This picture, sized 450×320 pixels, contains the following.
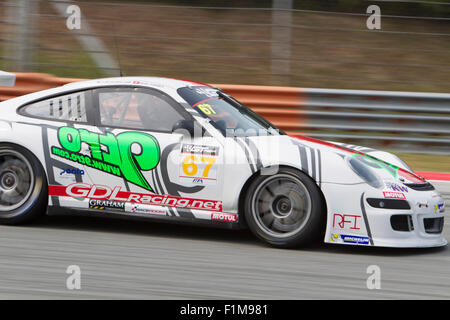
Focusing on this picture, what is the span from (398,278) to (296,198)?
1037mm

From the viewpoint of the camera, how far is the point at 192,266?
5.12m

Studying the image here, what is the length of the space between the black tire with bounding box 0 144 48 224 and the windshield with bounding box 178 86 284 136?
1432 millimetres

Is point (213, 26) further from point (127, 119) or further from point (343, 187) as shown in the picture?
point (343, 187)

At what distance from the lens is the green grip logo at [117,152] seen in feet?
19.0

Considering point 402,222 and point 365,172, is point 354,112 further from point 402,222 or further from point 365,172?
point 402,222

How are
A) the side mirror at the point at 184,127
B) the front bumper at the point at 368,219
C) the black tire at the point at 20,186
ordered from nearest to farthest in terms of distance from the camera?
the front bumper at the point at 368,219 < the side mirror at the point at 184,127 < the black tire at the point at 20,186

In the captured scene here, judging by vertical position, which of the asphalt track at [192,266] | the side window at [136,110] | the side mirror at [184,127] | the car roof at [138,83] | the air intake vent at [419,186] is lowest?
the asphalt track at [192,266]

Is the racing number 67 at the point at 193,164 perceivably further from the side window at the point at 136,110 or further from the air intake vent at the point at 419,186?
the air intake vent at the point at 419,186

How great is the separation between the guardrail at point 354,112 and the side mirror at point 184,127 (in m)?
4.33

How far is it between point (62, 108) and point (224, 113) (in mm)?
1427

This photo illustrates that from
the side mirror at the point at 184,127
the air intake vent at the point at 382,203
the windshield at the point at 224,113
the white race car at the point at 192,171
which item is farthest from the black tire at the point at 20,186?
the air intake vent at the point at 382,203

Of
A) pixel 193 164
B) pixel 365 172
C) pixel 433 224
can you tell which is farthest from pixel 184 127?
pixel 433 224

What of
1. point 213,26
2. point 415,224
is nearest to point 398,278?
point 415,224

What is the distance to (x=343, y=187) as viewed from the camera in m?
5.44
